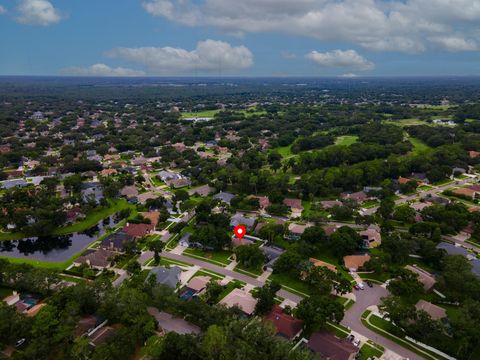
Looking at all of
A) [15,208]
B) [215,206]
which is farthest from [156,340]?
[15,208]

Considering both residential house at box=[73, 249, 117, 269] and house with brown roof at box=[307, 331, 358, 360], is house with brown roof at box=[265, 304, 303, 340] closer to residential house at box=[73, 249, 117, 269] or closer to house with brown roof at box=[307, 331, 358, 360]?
house with brown roof at box=[307, 331, 358, 360]

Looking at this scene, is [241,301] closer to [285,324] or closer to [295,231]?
[285,324]

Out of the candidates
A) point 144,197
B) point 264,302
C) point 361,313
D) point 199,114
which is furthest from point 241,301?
point 199,114

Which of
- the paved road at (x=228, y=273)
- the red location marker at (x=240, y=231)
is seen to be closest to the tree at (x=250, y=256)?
the paved road at (x=228, y=273)

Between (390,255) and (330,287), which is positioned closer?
(330,287)

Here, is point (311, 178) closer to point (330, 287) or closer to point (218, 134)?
point (330, 287)

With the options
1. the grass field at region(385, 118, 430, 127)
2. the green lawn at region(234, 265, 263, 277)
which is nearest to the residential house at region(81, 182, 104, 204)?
the green lawn at region(234, 265, 263, 277)

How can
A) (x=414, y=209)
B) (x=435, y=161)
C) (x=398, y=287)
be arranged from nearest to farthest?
(x=398, y=287)
(x=414, y=209)
(x=435, y=161)
